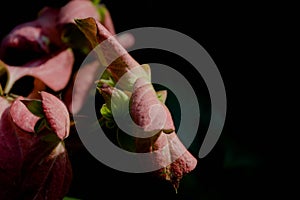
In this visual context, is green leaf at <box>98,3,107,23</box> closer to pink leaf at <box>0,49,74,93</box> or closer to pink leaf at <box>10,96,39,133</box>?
pink leaf at <box>0,49,74,93</box>

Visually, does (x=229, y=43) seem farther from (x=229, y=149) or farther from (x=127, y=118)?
(x=127, y=118)

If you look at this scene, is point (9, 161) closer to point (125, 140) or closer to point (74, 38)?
point (125, 140)

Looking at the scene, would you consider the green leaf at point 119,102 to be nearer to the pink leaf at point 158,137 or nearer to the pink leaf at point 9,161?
the pink leaf at point 158,137

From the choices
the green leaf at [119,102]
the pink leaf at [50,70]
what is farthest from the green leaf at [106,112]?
the pink leaf at [50,70]

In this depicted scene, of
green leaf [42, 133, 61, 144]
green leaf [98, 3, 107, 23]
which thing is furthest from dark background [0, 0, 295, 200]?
green leaf [42, 133, 61, 144]

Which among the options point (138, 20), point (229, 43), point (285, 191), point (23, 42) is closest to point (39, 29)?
point (23, 42)
